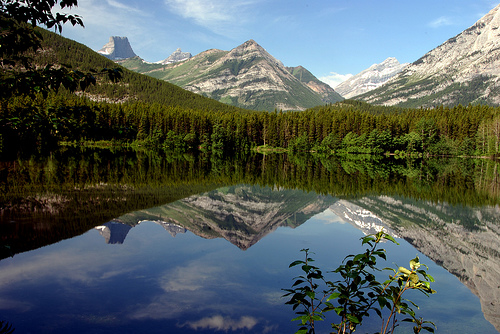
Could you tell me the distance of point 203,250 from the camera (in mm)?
14797

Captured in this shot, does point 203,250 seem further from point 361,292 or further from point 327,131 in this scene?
point 327,131

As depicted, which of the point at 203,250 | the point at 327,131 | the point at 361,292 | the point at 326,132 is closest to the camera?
the point at 361,292

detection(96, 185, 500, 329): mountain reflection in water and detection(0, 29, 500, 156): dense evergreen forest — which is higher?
detection(0, 29, 500, 156): dense evergreen forest

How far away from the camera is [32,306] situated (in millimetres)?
9062

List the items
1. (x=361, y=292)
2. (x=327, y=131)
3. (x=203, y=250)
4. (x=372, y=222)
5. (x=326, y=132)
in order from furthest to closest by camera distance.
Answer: (x=327, y=131) < (x=326, y=132) < (x=372, y=222) < (x=203, y=250) < (x=361, y=292)

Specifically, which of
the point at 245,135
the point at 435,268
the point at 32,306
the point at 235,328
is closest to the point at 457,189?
the point at 435,268

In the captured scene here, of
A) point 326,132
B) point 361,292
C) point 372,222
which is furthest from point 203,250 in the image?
point 326,132

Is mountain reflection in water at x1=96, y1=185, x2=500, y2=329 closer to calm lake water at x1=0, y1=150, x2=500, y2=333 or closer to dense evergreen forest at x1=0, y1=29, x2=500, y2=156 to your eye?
calm lake water at x1=0, y1=150, x2=500, y2=333

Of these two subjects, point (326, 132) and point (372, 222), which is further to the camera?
point (326, 132)

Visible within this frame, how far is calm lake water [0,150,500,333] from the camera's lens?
29.3 feet

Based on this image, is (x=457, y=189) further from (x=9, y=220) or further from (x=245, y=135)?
(x=245, y=135)

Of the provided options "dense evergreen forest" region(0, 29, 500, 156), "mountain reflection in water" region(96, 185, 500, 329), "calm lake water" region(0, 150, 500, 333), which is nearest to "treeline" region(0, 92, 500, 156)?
"dense evergreen forest" region(0, 29, 500, 156)

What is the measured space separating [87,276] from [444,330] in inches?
435

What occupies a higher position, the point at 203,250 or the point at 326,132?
the point at 326,132
